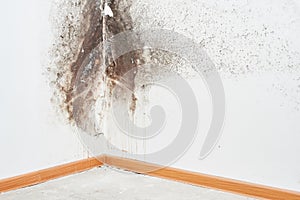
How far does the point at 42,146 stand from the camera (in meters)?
2.06

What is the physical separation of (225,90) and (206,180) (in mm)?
477

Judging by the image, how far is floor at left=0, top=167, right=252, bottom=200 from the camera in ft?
6.00

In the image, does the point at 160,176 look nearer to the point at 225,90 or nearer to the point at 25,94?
the point at 225,90

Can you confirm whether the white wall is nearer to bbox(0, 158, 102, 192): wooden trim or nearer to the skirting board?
the skirting board

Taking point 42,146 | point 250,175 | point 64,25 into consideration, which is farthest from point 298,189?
point 64,25

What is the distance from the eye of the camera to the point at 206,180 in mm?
1959

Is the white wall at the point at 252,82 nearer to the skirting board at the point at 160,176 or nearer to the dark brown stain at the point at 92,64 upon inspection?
the skirting board at the point at 160,176

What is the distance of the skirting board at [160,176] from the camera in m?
1.77

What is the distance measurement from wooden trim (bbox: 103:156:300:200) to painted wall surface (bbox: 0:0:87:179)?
0.43 m

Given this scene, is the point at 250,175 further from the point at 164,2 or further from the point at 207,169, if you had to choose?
the point at 164,2

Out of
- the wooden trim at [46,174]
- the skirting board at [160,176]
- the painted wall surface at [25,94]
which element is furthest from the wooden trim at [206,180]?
the painted wall surface at [25,94]

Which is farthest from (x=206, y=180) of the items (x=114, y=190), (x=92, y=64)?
(x=92, y=64)

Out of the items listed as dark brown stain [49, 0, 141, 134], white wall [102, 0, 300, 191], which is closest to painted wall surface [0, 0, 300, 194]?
white wall [102, 0, 300, 191]

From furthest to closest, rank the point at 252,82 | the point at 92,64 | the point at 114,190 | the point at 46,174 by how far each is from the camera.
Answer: the point at 92,64 < the point at 46,174 < the point at 114,190 < the point at 252,82
